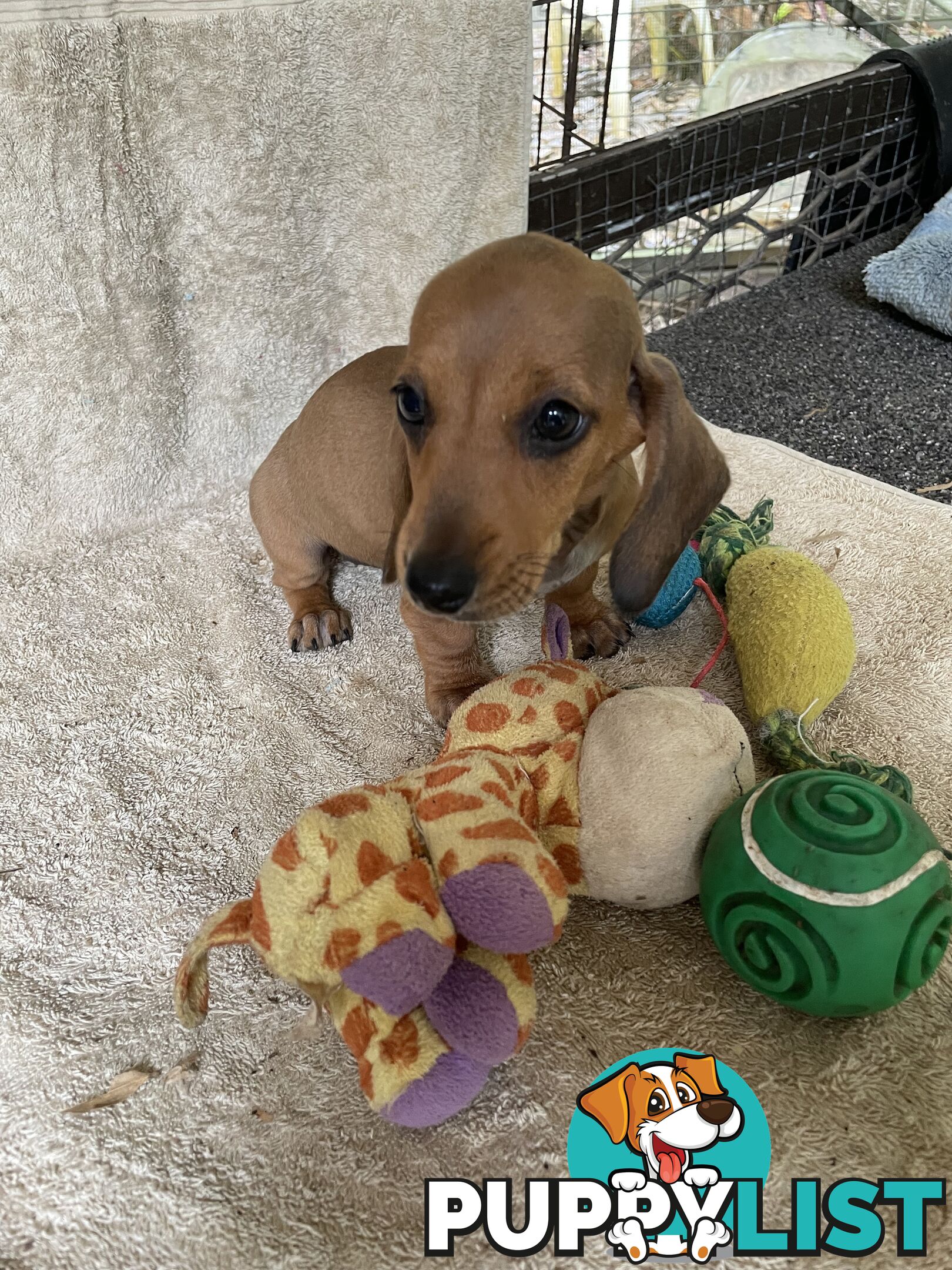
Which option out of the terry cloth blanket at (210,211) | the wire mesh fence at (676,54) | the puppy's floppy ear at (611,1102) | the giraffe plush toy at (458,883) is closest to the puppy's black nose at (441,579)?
the giraffe plush toy at (458,883)

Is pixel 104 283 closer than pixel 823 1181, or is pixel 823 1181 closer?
pixel 823 1181

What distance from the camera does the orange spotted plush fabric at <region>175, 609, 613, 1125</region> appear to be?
1.22 meters

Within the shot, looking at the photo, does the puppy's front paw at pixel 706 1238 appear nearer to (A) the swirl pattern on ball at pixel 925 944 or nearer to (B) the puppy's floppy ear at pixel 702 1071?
(B) the puppy's floppy ear at pixel 702 1071

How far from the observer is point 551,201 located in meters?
3.52

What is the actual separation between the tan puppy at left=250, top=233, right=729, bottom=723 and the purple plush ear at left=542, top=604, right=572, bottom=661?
102 mm

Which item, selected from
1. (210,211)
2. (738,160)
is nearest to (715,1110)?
(210,211)

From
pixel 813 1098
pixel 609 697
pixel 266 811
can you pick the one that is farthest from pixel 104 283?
pixel 813 1098

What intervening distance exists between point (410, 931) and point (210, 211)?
2297 mm

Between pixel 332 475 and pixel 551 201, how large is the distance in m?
1.84

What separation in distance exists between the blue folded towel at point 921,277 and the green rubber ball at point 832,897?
116 inches

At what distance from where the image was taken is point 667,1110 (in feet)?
4.28

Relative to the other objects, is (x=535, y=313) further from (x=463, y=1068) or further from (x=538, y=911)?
(x=463, y=1068)

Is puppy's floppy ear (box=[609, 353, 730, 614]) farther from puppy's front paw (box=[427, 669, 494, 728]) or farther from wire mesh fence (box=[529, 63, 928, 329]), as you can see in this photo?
wire mesh fence (box=[529, 63, 928, 329])

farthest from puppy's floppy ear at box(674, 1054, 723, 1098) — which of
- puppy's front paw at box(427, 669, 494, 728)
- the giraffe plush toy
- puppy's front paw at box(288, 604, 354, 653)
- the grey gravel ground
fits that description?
the grey gravel ground
